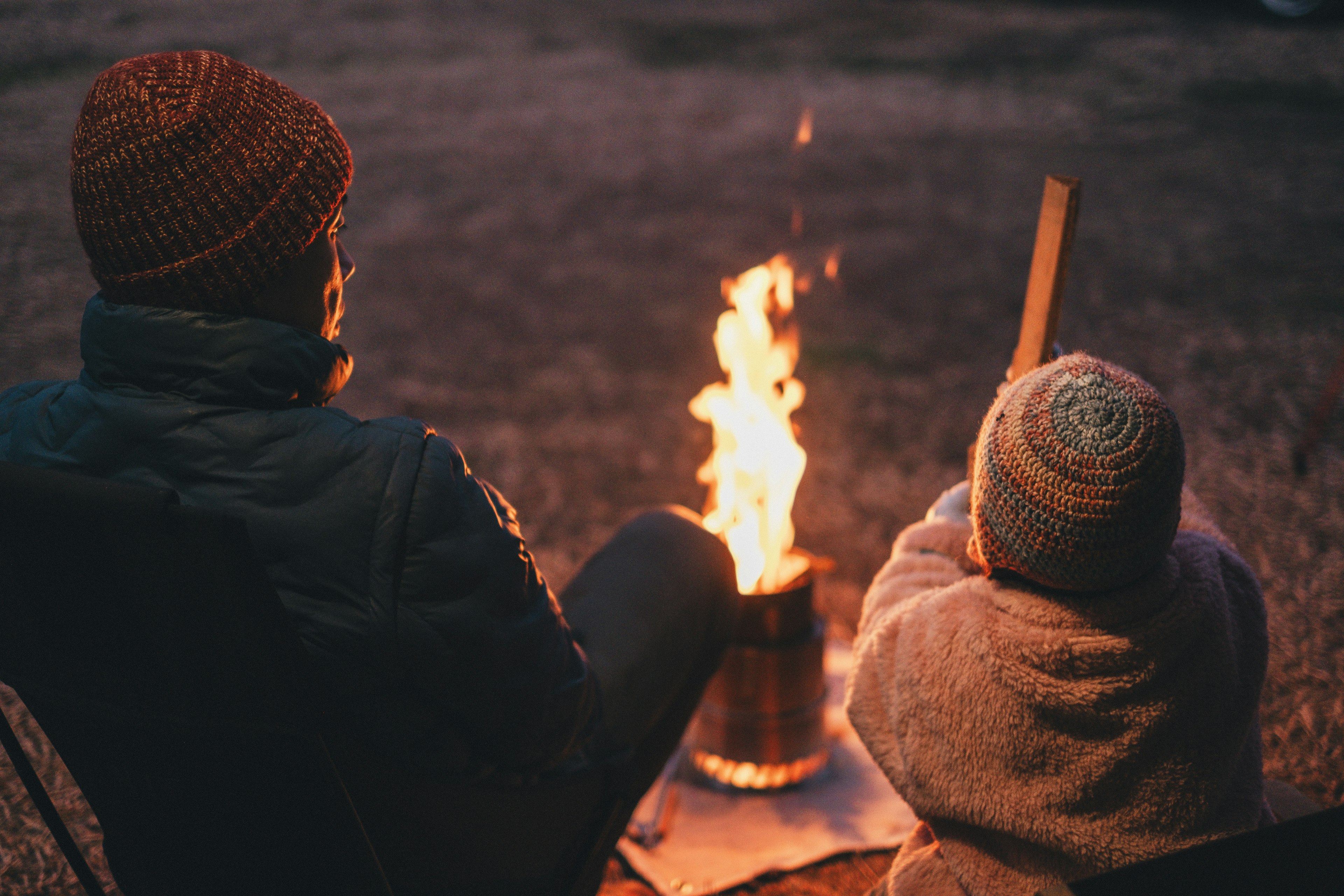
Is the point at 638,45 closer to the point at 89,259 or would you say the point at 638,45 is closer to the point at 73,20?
the point at 73,20

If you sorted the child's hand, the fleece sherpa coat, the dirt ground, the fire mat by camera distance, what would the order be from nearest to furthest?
1. the fleece sherpa coat
2. the child's hand
3. the fire mat
4. the dirt ground

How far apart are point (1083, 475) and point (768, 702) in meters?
1.17

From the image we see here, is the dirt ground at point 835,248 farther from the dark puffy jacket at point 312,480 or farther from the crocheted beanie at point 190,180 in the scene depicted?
the crocheted beanie at point 190,180

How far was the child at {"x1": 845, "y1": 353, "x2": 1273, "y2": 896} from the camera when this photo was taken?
1.10 meters

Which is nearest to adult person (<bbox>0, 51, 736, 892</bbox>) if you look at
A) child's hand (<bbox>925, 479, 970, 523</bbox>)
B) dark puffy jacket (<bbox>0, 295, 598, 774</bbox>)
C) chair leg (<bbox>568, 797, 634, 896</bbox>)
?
dark puffy jacket (<bbox>0, 295, 598, 774</bbox>)

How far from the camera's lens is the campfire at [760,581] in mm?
2062

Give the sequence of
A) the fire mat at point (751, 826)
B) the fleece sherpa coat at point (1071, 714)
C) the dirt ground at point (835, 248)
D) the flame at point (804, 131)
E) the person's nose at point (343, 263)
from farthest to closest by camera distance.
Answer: the flame at point (804, 131), the dirt ground at point (835, 248), the fire mat at point (751, 826), the person's nose at point (343, 263), the fleece sherpa coat at point (1071, 714)

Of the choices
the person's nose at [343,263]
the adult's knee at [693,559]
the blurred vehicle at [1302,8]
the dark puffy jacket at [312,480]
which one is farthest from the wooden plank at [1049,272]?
the blurred vehicle at [1302,8]

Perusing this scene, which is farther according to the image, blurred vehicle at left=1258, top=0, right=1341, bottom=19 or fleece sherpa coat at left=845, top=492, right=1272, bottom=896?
blurred vehicle at left=1258, top=0, right=1341, bottom=19

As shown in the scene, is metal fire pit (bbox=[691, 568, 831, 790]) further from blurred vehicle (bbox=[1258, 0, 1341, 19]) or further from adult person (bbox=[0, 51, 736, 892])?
blurred vehicle (bbox=[1258, 0, 1341, 19])

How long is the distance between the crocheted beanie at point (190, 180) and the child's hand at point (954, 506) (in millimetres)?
1008

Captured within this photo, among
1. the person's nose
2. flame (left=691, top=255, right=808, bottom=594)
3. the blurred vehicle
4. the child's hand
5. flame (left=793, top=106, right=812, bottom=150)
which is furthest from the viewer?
the blurred vehicle

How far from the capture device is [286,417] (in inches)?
44.5

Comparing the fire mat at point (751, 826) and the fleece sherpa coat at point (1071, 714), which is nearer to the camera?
the fleece sherpa coat at point (1071, 714)
